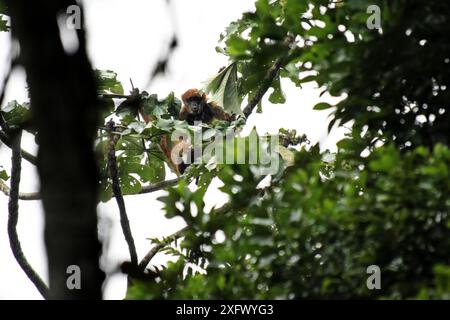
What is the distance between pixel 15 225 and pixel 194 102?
6788 mm

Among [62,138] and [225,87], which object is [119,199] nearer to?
[225,87]

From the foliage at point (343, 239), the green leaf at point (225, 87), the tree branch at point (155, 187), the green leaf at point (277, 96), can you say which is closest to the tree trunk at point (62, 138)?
the foliage at point (343, 239)

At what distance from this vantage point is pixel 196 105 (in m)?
12.8

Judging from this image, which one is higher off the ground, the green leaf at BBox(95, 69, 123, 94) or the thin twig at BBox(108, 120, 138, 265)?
the green leaf at BBox(95, 69, 123, 94)

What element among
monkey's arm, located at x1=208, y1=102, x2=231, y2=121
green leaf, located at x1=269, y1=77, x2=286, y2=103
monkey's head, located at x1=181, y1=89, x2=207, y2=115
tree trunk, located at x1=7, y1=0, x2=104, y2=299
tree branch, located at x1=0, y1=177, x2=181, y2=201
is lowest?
tree trunk, located at x1=7, y1=0, x2=104, y2=299

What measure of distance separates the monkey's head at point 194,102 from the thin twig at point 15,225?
670 centimetres

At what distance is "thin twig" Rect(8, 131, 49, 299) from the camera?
617 centimetres

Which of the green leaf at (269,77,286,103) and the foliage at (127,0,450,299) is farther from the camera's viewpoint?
the green leaf at (269,77,286,103)

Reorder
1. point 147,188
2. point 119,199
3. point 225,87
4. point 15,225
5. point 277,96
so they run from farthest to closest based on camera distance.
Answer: point 277,96 → point 147,188 → point 225,87 → point 119,199 → point 15,225

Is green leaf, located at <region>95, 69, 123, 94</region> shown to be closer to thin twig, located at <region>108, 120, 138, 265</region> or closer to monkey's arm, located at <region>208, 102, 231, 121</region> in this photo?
thin twig, located at <region>108, 120, 138, 265</region>

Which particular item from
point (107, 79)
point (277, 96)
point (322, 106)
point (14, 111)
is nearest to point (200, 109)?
point (277, 96)

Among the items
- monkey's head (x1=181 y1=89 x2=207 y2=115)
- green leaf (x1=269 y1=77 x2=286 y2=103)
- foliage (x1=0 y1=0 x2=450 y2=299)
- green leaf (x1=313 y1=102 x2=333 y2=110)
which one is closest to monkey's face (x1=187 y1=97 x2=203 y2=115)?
monkey's head (x1=181 y1=89 x2=207 y2=115)
